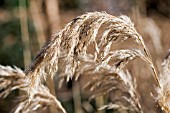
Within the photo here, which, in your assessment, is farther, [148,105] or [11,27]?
[11,27]

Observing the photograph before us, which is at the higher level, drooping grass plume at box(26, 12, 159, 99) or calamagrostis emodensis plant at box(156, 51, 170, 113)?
drooping grass plume at box(26, 12, 159, 99)

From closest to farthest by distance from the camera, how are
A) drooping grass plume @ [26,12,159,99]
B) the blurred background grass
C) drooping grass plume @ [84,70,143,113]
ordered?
Result: drooping grass plume @ [26,12,159,99]
drooping grass plume @ [84,70,143,113]
the blurred background grass

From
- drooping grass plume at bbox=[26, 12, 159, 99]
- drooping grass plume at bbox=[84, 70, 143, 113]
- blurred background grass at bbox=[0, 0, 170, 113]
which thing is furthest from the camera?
blurred background grass at bbox=[0, 0, 170, 113]

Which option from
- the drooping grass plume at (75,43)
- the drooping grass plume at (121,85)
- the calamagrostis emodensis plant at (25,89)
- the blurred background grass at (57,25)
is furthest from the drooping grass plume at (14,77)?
the blurred background grass at (57,25)

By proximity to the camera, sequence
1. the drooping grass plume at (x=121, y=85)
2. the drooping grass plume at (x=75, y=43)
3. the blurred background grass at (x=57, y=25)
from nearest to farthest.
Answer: the drooping grass plume at (x=75, y=43) → the drooping grass plume at (x=121, y=85) → the blurred background grass at (x=57, y=25)

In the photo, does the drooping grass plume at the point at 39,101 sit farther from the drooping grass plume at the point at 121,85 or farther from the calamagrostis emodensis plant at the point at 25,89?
the drooping grass plume at the point at 121,85

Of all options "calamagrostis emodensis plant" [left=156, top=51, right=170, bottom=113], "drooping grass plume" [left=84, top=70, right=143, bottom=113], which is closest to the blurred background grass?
"drooping grass plume" [left=84, top=70, right=143, bottom=113]

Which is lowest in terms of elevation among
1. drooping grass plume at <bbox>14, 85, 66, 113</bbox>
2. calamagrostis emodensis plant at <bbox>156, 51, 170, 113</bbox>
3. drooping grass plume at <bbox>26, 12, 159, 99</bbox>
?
drooping grass plume at <bbox>14, 85, 66, 113</bbox>

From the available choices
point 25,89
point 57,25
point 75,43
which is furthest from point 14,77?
point 57,25

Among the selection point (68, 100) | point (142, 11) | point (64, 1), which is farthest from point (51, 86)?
point (64, 1)

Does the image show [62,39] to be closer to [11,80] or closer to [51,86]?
[11,80]

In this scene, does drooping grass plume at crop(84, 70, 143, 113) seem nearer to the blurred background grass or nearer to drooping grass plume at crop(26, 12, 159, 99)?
drooping grass plume at crop(26, 12, 159, 99)
